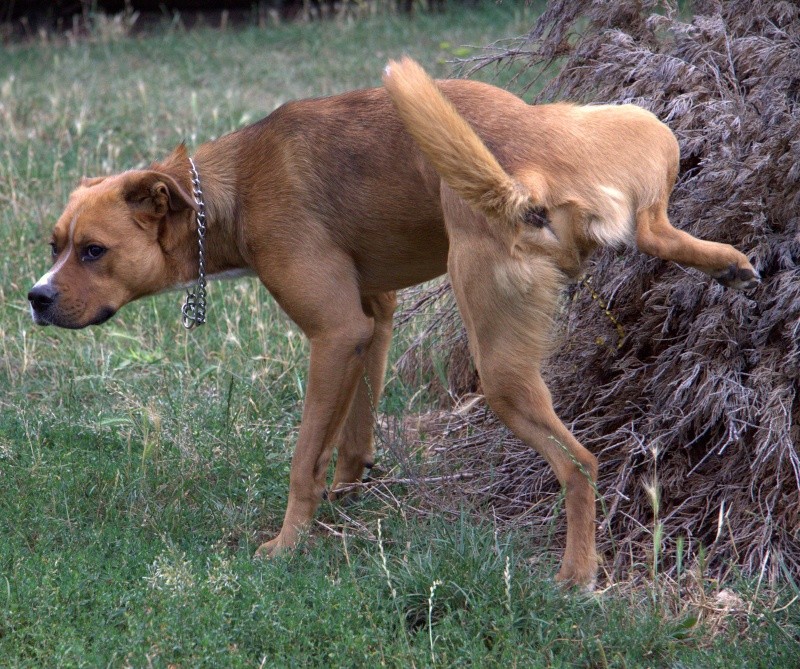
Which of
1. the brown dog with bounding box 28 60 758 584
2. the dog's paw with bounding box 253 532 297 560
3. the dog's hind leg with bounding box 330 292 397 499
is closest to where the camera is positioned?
the brown dog with bounding box 28 60 758 584

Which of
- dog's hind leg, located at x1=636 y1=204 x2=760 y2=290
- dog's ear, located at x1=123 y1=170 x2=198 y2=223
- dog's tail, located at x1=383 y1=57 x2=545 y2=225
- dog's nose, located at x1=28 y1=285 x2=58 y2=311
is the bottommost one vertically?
dog's nose, located at x1=28 y1=285 x2=58 y2=311

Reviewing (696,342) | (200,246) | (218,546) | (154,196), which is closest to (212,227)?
(200,246)

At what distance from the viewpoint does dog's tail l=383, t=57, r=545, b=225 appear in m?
3.22

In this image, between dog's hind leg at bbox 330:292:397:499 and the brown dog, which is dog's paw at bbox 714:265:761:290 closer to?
the brown dog

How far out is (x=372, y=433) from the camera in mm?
4637

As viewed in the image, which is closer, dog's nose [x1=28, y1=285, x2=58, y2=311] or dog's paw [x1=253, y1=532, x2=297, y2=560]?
dog's paw [x1=253, y1=532, x2=297, y2=560]

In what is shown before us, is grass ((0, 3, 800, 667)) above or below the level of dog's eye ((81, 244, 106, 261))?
below

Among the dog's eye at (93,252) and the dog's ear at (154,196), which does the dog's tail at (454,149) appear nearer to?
the dog's ear at (154,196)

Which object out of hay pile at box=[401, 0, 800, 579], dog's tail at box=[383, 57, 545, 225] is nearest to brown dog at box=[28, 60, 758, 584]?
dog's tail at box=[383, 57, 545, 225]

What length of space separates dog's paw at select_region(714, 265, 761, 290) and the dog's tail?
0.65m

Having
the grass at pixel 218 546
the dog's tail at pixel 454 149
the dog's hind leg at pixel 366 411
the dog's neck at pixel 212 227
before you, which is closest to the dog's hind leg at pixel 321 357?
the grass at pixel 218 546

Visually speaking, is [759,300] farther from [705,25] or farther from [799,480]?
[705,25]

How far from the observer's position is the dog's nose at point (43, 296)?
4.08 meters

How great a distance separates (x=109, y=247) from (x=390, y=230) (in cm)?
114
